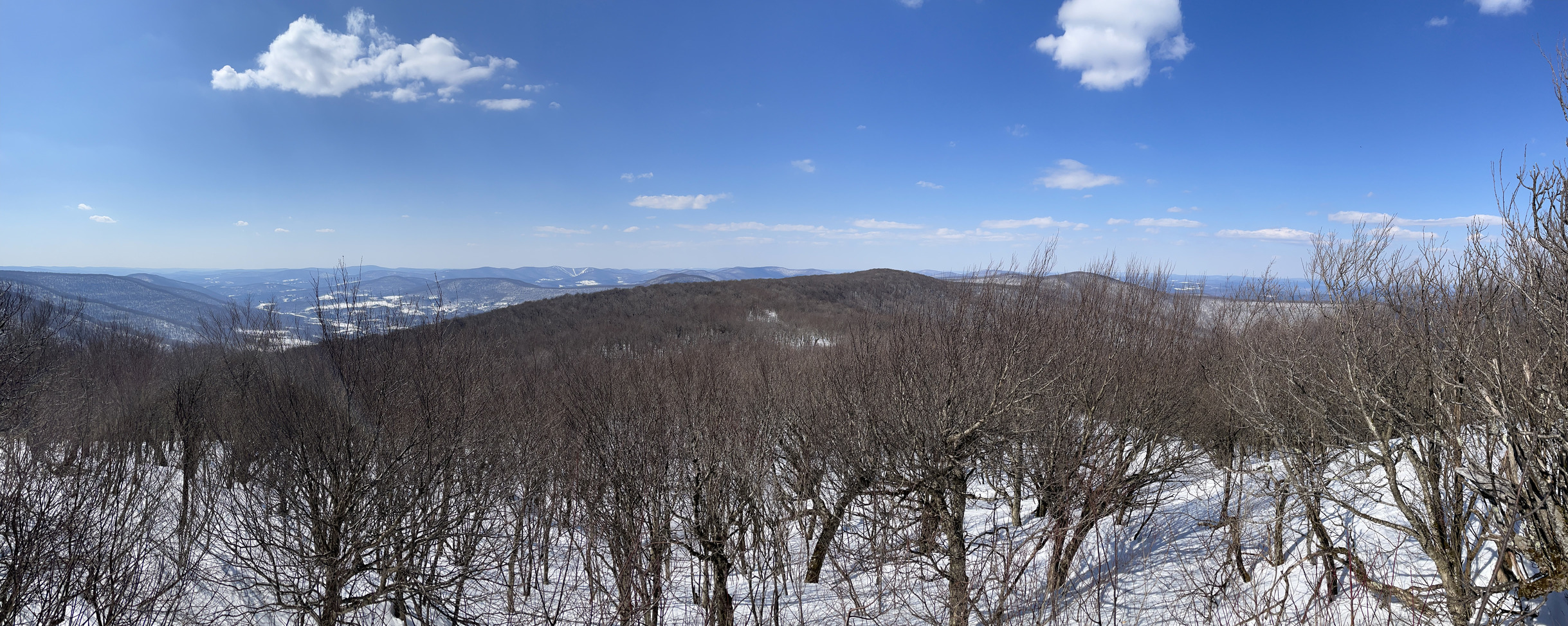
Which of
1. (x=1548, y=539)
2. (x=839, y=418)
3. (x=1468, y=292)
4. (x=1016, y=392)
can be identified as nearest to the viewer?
(x=1548, y=539)

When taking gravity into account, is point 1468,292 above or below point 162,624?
above

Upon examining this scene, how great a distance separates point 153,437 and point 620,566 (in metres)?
20.7

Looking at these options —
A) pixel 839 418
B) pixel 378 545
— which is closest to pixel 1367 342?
pixel 839 418

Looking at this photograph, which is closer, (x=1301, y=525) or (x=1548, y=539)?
(x=1548, y=539)

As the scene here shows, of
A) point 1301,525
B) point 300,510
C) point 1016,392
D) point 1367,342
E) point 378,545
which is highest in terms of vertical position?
point 1367,342

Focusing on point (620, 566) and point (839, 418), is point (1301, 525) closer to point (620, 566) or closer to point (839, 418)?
point (839, 418)

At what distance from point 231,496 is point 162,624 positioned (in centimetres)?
404

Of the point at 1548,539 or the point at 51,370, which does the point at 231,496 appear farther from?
the point at 1548,539

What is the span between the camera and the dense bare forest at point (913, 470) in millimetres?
7504

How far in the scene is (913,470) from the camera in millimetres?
10703

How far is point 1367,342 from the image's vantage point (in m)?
9.75

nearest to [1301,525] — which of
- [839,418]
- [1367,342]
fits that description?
[1367,342]

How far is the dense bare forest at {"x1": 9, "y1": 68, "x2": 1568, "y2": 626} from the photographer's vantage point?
7504mm

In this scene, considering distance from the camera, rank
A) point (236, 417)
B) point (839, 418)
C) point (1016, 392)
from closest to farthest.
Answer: point (1016, 392)
point (839, 418)
point (236, 417)
